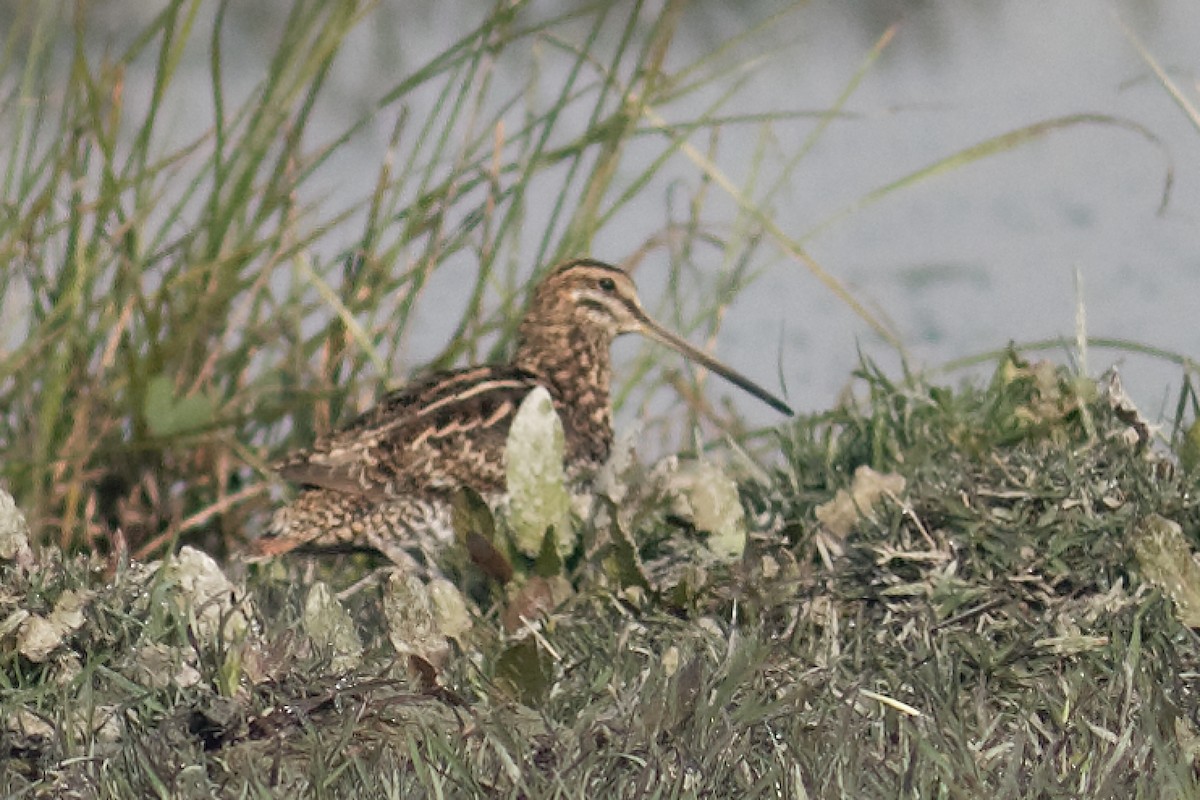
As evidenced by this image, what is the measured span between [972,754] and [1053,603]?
0.82 meters

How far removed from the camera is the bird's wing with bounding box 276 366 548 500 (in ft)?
14.6

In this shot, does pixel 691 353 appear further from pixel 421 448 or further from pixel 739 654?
pixel 739 654

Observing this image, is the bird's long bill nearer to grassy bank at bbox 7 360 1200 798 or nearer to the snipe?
the snipe

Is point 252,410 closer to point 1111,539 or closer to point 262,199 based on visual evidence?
point 262,199

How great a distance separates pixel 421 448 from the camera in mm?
4496

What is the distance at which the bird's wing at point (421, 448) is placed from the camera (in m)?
4.44

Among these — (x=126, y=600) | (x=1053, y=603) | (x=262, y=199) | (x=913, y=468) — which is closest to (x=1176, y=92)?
(x=913, y=468)

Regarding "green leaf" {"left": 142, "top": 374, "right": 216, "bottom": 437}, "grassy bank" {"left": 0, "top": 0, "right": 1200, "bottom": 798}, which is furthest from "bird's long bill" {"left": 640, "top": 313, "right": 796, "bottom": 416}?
"green leaf" {"left": 142, "top": 374, "right": 216, "bottom": 437}

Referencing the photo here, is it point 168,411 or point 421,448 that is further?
point 168,411

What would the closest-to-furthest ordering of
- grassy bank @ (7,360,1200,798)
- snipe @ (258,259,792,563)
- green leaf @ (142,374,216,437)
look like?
grassy bank @ (7,360,1200,798), snipe @ (258,259,792,563), green leaf @ (142,374,216,437)

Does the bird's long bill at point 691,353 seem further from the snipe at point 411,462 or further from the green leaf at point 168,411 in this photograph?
the green leaf at point 168,411

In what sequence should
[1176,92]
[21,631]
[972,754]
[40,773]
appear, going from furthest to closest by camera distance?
1. [1176,92]
2. [21,631]
3. [40,773]
4. [972,754]

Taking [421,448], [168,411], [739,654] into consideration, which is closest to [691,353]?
[421,448]

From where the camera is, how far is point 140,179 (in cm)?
460
